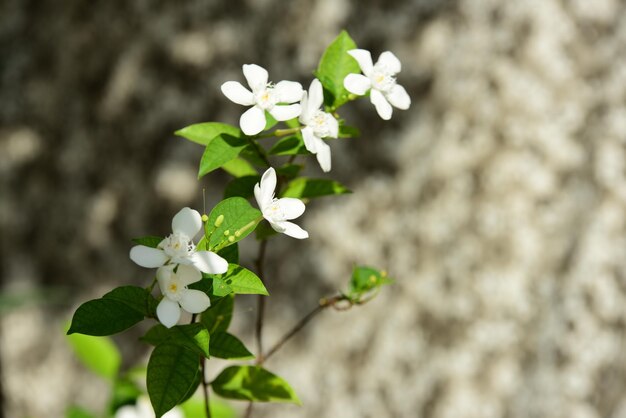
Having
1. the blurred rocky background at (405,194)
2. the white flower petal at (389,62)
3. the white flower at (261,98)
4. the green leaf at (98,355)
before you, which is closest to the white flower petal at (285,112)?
the white flower at (261,98)

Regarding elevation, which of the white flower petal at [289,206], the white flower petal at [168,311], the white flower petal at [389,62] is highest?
the white flower petal at [389,62]

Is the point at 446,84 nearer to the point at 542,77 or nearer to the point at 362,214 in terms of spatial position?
the point at 542,77

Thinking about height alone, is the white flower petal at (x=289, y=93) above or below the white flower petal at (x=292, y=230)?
above

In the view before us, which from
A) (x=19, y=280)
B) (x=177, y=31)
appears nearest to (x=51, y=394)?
(x=19, y=280)

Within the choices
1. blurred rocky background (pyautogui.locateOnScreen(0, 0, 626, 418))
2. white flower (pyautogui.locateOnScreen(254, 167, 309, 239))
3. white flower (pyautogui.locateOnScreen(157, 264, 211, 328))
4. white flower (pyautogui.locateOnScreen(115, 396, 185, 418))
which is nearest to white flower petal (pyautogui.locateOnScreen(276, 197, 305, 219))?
white flower (pyautogui.locateOnScreen(254, 167, 309, 239))

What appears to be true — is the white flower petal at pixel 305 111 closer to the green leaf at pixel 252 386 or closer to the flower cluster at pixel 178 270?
the flower cluster at pixel 178 270

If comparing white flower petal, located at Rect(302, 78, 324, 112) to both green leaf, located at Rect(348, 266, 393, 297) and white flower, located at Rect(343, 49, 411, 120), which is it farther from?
green leaf, located at Rect(348, 266, 393, 297)

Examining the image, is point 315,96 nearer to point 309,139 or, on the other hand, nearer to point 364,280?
point 309,139

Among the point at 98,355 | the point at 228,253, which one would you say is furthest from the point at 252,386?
the point at 98,355
